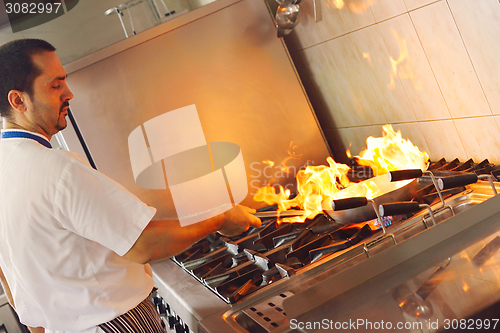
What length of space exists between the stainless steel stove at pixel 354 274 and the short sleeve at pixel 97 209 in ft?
0.82

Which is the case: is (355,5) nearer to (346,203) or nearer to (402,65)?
(402,65)

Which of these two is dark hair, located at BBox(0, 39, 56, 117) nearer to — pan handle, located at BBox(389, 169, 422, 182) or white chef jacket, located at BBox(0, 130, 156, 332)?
white chef jacket, located at BBox(0, 130, 156, 332)

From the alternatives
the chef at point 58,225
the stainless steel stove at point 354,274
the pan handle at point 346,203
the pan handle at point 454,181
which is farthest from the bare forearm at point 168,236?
the pan handle at point 454,181

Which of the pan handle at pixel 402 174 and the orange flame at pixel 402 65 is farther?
the orange flame at pixel 402 65

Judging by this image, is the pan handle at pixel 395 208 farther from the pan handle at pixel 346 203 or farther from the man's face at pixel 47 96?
the man's face at pixel 47 96

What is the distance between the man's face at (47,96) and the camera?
3.00 feet

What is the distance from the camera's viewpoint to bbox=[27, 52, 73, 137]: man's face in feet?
3.00

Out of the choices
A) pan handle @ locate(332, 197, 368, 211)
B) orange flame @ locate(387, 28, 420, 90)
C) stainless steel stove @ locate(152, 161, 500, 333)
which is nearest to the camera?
stainless steel stove @ locate(152, 161, 500, 333)

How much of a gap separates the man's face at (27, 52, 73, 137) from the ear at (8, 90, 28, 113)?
0.01m

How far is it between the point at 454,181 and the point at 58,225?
88 centimetres

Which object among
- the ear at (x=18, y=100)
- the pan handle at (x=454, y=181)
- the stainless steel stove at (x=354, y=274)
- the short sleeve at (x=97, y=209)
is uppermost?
the ear at (x=18, y=100)

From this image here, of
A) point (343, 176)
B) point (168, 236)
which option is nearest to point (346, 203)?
point (168, 236)

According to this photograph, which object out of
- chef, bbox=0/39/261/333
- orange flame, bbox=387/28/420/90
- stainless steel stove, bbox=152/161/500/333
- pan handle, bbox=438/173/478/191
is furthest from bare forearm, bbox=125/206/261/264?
orange flame, bbox=387/28/420/90

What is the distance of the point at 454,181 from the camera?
916 millimetres
